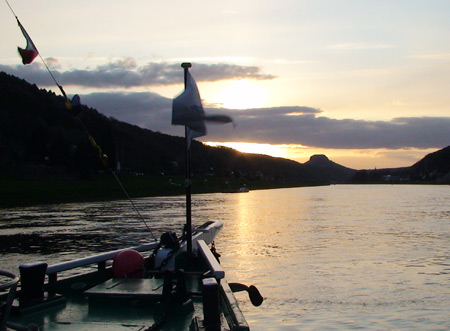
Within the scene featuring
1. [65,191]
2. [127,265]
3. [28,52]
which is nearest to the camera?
[28,52]

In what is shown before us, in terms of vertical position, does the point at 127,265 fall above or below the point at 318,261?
above

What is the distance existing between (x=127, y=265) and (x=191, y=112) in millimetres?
3456

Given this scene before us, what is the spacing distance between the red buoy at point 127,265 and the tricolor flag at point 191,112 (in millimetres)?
2871

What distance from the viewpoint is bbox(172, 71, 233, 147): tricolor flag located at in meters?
10.8

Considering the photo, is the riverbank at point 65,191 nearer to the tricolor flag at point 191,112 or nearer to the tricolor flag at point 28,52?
the tricolor flag at point 28,52

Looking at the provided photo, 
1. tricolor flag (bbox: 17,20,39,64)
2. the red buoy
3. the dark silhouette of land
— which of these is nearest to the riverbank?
the dark silhouette of land

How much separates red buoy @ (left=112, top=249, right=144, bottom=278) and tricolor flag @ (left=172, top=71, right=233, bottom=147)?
287cm

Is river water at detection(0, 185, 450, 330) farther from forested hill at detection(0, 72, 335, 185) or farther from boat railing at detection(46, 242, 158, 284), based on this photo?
forested hill at detection(0, 72, 335, 185)

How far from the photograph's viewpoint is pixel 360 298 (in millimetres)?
16078

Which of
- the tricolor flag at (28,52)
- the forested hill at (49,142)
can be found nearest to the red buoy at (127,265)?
the tricolor flag at (28,52)

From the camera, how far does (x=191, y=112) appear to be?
10.9m

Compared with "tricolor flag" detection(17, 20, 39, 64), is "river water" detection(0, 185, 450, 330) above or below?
below

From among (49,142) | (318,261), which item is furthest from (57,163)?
(318,261)

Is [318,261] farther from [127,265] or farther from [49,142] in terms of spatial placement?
[49,142]
